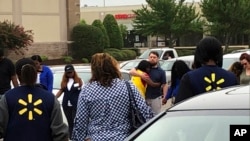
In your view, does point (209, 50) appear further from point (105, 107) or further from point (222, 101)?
point (222, 101)

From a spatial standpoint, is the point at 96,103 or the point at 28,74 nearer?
the point at 96,103

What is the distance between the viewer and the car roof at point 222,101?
3.72 metres

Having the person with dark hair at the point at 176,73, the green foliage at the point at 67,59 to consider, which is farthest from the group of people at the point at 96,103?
the green foliage at the point at 67,59

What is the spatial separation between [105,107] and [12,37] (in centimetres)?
3163

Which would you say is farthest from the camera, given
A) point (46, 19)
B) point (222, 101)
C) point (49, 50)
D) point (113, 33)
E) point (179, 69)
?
point (113, 33)

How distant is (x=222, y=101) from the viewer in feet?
12.7

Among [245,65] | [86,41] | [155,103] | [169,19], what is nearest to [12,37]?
[86,41]

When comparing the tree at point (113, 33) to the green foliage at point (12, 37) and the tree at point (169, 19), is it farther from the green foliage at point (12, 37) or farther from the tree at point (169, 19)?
the green foliage at point (12, 37)

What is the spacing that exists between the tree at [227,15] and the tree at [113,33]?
27.7ft

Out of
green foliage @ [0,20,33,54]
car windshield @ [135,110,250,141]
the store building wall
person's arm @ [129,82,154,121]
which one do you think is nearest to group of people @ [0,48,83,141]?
person's arm @ [129,82,154,121]

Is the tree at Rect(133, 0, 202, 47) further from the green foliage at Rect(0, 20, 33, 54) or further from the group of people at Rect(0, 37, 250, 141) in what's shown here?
the group of people at Rect(0, 37, 250, 141)

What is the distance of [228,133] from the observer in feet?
11.9

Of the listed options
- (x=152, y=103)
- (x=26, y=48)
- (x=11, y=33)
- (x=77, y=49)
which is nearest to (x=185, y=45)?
(x=77, y=49)

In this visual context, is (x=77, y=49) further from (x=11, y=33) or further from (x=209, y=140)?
(x=209, y=140)
